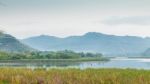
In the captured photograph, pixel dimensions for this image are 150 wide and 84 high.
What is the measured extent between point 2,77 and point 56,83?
102 inches

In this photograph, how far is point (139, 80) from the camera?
13.2 m

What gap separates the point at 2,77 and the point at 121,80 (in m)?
4.22

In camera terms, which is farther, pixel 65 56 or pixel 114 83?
pixel 65 56

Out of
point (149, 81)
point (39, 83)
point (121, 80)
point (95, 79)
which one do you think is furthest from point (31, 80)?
point (149, 81)

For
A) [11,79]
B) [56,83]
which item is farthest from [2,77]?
[56,83]

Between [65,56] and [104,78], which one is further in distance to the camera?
[65,56]

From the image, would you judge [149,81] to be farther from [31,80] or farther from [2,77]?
[2,77]

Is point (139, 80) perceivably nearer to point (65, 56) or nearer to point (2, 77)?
point (2, 77)

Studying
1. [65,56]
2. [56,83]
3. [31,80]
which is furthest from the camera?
[65,56]

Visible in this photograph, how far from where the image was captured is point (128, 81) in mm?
13398

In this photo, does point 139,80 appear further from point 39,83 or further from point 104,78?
point 39,83

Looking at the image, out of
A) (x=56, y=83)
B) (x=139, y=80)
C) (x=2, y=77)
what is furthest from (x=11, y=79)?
(x=139, y=80)

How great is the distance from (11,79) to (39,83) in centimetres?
125

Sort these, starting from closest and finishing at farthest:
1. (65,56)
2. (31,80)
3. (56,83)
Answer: (56,83)
(31,80)
(65,56)
